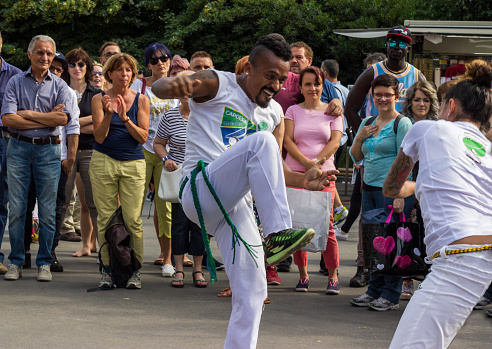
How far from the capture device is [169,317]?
6.13 metres

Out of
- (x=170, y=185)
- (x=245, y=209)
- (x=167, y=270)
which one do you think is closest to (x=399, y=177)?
(x=245, y=209)

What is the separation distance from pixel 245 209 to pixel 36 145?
361 centimetres

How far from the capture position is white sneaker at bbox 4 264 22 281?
7.33 metres

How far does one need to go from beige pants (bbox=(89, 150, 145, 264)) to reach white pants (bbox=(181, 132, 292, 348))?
9.57ft

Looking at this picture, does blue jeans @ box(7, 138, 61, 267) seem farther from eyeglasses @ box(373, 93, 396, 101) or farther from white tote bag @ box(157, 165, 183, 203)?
eyeglasses @ box(373, 93, 396, 101)

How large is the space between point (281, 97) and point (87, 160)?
8.76 ft

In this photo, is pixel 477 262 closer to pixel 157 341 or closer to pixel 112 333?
pixel 157 341

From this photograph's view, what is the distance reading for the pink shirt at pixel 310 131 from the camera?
287 inches

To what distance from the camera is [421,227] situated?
6.18 m

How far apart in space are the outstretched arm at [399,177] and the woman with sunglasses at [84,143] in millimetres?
5177

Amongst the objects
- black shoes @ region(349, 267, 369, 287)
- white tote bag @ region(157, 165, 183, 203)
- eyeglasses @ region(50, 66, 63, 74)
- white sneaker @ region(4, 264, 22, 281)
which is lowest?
black shoes @ region(349, 267, 369, 287)

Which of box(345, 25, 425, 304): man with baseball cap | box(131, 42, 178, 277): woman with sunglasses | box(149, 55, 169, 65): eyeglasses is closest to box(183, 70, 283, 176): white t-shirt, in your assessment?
box(345, 25, 425, 304): man with baseball cap

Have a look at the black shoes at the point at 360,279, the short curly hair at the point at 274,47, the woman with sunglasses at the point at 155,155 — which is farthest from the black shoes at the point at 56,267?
the short curly hair at the point at 274,47

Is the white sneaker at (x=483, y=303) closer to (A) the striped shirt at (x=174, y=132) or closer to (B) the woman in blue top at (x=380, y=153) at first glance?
(B) the woman in blue top at (x=380, y=153)
